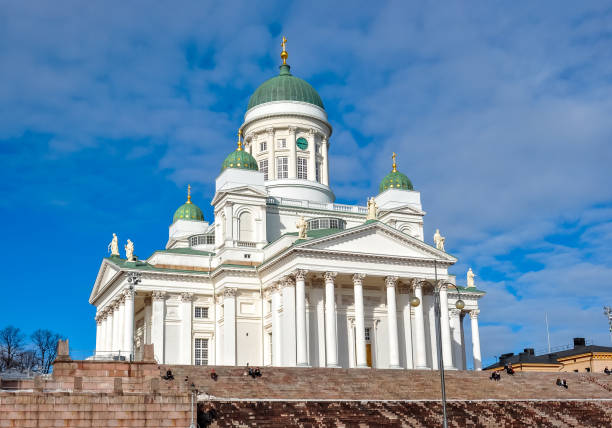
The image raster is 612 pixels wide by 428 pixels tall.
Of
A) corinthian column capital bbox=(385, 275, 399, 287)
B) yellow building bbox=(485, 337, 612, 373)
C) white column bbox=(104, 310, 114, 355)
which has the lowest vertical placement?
A: yellow building bbox=(485, 337, 612, 373)

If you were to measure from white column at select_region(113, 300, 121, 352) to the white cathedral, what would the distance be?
0.15 metres

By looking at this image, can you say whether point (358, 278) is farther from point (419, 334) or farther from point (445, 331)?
point (445, 331)

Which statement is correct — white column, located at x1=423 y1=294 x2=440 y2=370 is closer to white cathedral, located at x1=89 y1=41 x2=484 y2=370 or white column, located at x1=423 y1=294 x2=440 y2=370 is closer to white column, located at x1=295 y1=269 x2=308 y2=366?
white cathedral, located at x1=89 y1=41 x2=484 y2=370

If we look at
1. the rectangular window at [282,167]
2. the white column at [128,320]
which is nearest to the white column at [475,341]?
the rectangular window at [282,167]

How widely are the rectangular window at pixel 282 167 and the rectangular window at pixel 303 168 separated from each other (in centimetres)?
120

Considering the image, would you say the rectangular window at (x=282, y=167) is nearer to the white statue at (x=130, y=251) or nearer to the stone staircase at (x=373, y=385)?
the white statue at (x=130, y=251)

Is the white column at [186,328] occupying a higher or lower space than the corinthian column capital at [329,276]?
lower

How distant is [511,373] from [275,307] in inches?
660

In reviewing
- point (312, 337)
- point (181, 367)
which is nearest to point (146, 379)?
point (181, 367)

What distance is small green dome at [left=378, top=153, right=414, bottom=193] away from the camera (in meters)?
69.2

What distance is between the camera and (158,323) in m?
58.1

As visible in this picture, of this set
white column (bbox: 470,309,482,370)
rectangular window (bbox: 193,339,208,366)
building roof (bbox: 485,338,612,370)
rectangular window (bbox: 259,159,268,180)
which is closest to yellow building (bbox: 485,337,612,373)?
building roof (bbox: 485,338,612,370)

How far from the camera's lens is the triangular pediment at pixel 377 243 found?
5459 centimetres

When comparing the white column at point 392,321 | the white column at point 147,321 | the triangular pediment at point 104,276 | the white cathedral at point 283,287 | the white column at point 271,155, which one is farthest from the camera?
the white column at point 271,155
